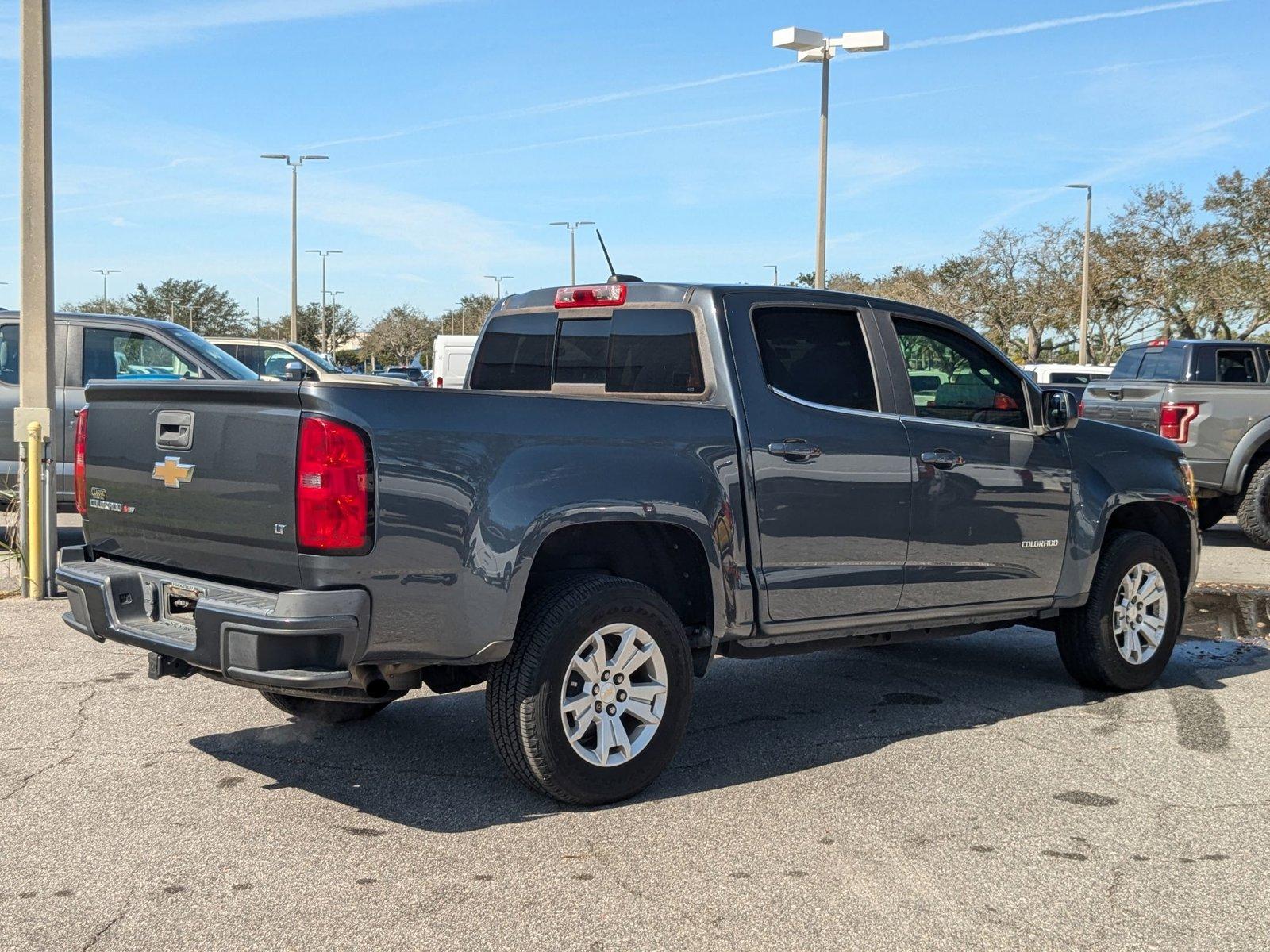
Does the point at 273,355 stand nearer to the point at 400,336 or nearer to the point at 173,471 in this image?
the point at 173,471

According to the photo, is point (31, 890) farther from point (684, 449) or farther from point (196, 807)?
point (684, 449)

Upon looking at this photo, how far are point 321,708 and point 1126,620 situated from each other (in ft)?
12.7

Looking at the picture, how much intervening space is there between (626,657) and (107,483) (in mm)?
1993

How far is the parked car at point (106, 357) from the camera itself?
36.1 ft

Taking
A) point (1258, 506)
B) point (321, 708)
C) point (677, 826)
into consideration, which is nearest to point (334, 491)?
point (677, 826)

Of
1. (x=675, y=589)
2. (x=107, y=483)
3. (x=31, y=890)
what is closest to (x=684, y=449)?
(x=675, y=589)

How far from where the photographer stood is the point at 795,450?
532cm

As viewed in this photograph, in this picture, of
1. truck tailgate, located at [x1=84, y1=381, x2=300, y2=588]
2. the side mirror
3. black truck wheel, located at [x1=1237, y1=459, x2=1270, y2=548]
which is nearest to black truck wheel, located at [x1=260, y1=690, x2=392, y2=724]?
truck tailgate, located at [x1=84, y1=381, x2=300, y2=588]

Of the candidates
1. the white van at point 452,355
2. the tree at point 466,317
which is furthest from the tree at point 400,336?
the white van at point 452,355

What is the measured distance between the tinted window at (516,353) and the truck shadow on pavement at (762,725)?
150cm

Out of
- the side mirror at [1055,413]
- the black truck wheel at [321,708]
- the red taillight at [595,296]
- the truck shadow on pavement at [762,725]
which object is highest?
the red taillight at [595,296]

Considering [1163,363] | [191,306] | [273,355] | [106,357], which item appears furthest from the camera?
[191,306]

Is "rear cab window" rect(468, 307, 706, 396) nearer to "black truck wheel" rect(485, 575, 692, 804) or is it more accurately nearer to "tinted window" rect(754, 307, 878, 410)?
"tinted window" rect(754, 307, 878, 410)

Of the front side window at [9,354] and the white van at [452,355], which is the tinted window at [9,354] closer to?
the front side window at [9,354]
